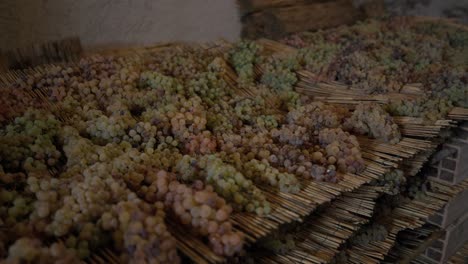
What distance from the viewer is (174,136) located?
1.95 metres

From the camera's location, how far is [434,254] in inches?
123

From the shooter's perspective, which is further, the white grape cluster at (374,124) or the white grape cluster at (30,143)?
the white grape cluster at (374,124)

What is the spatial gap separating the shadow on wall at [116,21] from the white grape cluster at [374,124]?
1516 mm

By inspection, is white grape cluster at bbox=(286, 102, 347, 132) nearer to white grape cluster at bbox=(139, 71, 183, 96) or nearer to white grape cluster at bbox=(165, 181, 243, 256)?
white grape cluster at bbox=(139, 71, 183, 96)

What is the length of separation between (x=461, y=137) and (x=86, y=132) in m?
2.39

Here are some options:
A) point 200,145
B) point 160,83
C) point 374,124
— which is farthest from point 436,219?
point 160,83

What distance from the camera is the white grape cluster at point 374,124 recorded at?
7.19ft

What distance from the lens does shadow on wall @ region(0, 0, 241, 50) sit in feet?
7.80

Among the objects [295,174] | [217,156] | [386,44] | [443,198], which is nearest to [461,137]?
[443,198]

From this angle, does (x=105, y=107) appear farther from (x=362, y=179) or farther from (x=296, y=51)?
(x=296, y=51)

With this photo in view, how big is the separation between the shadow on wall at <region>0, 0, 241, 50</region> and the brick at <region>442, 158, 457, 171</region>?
188 cm

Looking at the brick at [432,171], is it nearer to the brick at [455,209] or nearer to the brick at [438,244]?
the brick at [455,209]

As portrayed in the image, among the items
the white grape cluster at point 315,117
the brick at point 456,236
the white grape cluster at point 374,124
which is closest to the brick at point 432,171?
the brick at point 456,236

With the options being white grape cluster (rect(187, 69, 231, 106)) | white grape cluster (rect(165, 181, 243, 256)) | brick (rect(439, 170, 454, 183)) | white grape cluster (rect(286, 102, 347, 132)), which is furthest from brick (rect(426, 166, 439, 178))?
white grape cluster (rect(165, 181, 243, 256))
